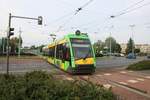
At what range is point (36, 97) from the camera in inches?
370

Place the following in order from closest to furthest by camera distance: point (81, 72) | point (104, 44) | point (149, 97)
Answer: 1. point (149, 97)
2. point (81, 72)
3. point (104, 44)

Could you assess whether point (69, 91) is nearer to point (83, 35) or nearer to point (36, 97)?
point (36, 97)

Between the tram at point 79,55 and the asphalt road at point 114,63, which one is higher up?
the tram at point 79,55

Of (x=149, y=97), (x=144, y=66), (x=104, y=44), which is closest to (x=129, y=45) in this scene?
(x=104, y=44)

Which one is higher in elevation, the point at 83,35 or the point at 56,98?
the point at 83,35

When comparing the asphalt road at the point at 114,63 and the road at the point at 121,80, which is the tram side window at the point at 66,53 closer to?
the road at the point at 121,80

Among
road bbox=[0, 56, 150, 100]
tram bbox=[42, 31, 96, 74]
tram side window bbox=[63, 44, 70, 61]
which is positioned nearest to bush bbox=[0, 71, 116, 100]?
road bbox=[0, 56, 150, 100]

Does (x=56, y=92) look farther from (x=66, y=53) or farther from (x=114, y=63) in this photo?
(x=114, y=63)

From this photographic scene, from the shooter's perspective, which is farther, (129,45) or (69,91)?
(129,45)

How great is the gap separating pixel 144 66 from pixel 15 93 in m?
24.5

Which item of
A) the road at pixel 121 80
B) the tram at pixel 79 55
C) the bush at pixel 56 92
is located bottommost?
the road at pixel 121 80

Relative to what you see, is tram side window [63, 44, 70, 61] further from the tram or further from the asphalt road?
the asphalt road

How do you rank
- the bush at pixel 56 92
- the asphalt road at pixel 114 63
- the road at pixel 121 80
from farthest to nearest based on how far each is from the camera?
the asphalt road at pixel 114 63 → the road at pixel 121 80 → the bush at pixel 56 92

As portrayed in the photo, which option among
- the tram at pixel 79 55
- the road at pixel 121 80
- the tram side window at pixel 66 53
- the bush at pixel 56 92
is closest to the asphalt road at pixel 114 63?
the road at pixel 121 80
